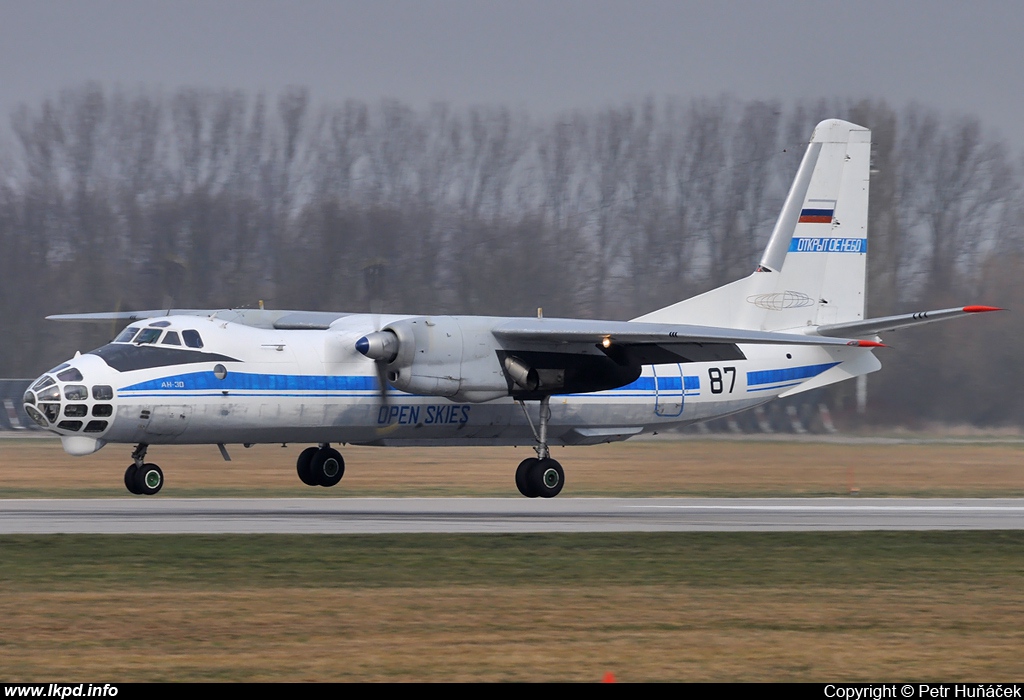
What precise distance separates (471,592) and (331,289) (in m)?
27.9

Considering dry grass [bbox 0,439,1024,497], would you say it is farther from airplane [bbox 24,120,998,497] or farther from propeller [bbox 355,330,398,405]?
propeller [bbox 355,330,398,405]

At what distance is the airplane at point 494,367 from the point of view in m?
19.5

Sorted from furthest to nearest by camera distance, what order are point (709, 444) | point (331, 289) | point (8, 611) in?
point (331, 289) → point (709, 444) → point (8, 611)

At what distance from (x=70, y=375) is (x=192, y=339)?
2.04m

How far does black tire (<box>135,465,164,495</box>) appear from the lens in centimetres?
2003

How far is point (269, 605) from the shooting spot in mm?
11461

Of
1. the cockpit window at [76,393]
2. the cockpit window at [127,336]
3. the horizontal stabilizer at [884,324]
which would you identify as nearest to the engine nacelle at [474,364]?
the cockpit window at [127,336]

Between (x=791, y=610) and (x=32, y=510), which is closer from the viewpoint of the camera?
(x=791, y=610)

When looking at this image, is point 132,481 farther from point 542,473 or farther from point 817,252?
point 817,252

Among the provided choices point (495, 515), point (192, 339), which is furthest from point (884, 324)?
point (192, 339)

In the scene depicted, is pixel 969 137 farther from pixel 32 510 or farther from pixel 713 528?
pixel 32 510

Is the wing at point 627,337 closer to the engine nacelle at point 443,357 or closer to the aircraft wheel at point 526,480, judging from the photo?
the engine nacelle at point 443,357

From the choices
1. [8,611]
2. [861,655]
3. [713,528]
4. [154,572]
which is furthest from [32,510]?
[861,655]

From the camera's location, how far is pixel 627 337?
2111 centimetres
